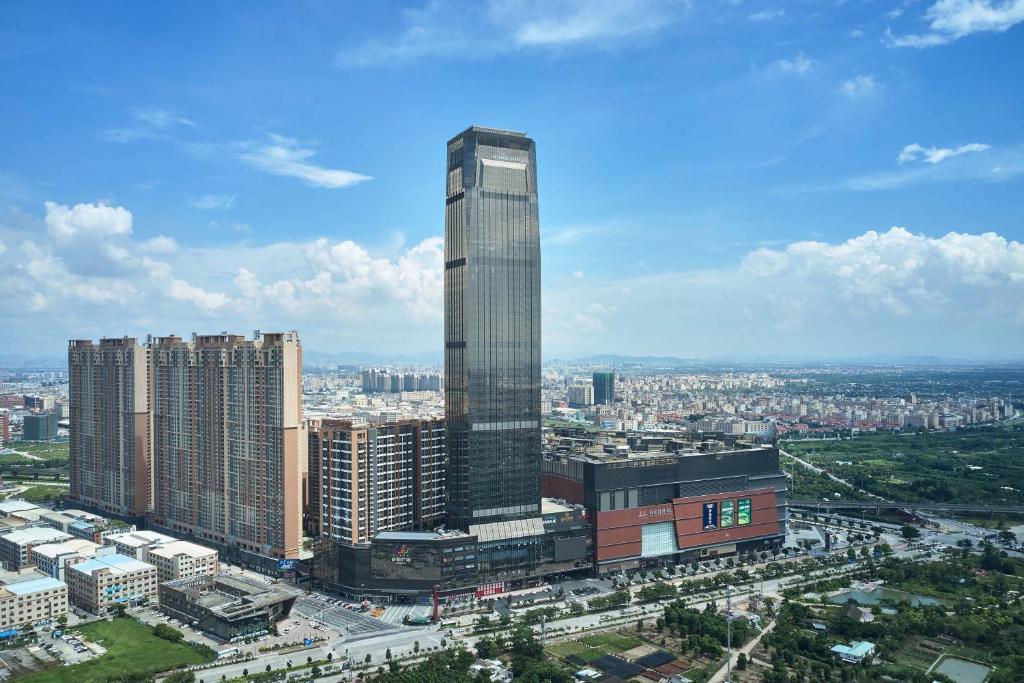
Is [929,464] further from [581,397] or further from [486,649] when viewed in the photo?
[486,649]

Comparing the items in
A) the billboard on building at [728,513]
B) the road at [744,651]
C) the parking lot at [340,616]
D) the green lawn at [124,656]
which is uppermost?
the billboard on building at [728,513]

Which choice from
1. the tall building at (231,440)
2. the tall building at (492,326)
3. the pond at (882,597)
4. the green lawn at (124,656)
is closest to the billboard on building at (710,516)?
the pond at (882,597)

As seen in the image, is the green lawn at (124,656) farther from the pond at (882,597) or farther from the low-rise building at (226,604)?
the pond at (882,597)

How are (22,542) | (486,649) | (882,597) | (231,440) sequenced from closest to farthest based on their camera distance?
(486,649), (882,597), (22,542), (231,440)

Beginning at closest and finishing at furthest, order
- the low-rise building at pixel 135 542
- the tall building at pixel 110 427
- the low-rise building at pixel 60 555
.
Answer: the low-rise building at pixel 60 555, the low-rise building at pixel 135 542, the tall building at pixel 110 427

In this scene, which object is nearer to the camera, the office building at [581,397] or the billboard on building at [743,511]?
the billboard on building at [743,511]

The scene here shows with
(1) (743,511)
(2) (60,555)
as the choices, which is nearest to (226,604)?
(2) (60,555)

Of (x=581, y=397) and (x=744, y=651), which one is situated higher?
(x=581, y=397)

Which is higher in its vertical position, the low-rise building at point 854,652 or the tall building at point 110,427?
the tall building at point 110,427
